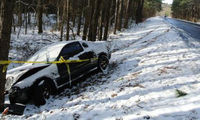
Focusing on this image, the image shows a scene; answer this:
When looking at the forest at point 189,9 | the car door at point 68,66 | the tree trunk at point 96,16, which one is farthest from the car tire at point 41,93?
the forest at point 189,9

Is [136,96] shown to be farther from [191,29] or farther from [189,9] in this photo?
[189,9]

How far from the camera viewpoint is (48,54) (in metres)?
7.35

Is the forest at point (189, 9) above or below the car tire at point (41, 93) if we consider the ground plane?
above

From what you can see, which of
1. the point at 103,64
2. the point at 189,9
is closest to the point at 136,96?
the point at 103,64

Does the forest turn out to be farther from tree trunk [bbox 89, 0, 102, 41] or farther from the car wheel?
the car wheel

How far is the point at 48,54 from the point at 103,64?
2.97m

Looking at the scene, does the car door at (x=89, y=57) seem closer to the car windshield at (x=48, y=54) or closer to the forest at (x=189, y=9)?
the car windshield at (x=48, y=54)

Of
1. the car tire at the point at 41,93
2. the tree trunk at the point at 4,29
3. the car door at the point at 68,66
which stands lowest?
the car tire at the point at 41,93

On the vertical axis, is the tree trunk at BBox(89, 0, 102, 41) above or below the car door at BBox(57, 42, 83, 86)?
above

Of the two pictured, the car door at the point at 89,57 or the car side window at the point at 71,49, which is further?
the car door at the point at 89,57

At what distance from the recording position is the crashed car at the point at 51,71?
18.9 ft

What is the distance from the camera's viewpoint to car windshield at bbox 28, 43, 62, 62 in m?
7.06

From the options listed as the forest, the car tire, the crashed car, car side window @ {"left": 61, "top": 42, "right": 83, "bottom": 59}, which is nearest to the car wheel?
the crashed car

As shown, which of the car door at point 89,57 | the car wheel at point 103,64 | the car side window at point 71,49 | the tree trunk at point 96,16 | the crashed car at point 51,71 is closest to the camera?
the crashed car at point 51,71
